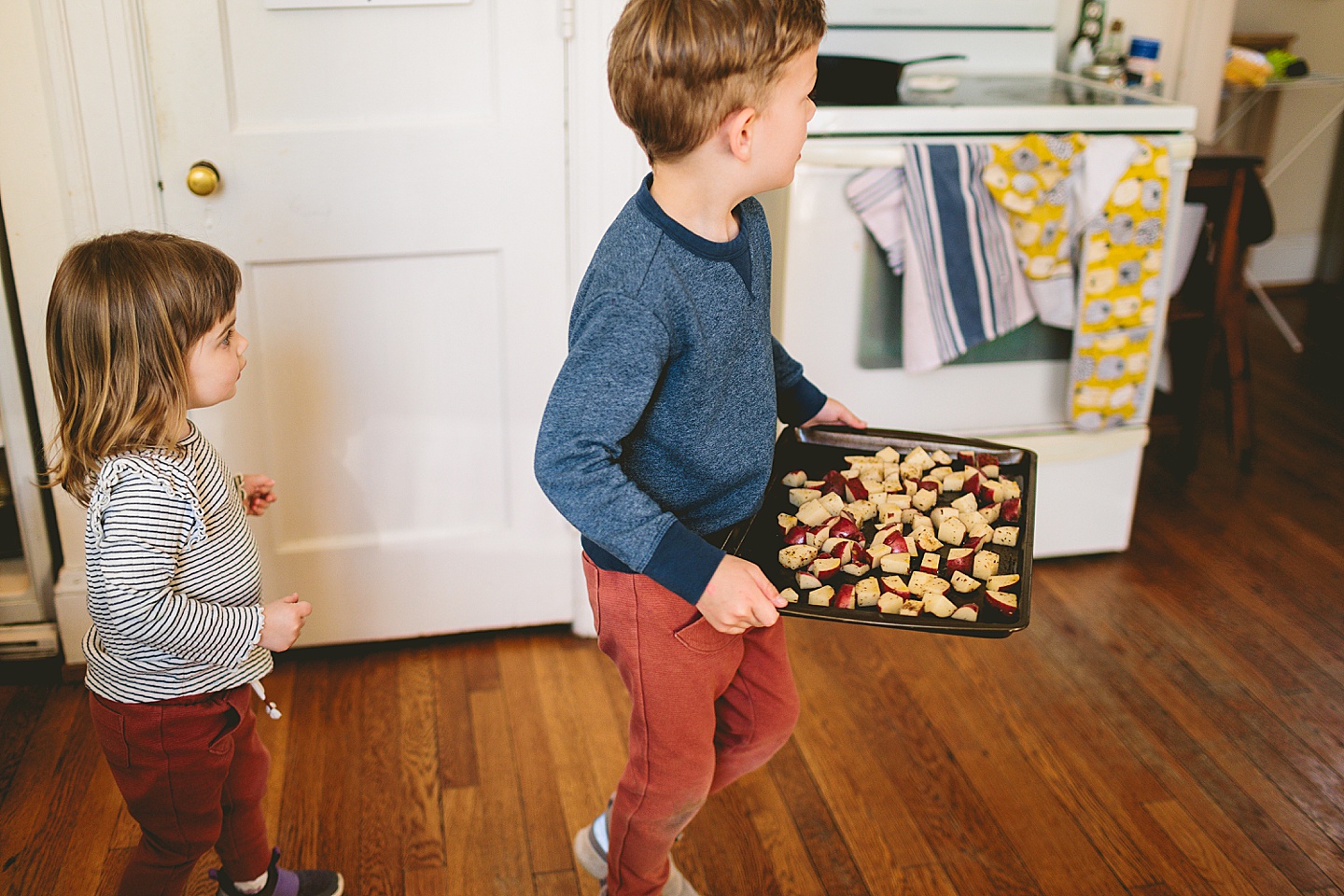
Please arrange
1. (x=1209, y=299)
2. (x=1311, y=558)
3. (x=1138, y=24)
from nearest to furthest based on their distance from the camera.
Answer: (x=1311, y=558)
(x=1209, y=299)
(x=1138, y=24)

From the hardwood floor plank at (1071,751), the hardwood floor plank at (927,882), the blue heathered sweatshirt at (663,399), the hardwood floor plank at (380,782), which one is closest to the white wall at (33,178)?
the hardwood floor plank at (380,782)

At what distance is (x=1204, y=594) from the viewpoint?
238 cm

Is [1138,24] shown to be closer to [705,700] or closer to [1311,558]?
[1311,558]

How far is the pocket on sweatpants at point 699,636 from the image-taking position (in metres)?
1.27

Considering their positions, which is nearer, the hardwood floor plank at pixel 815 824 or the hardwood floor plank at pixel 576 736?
the hardwood floor plank at pixel 815 824

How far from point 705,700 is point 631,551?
29 cm

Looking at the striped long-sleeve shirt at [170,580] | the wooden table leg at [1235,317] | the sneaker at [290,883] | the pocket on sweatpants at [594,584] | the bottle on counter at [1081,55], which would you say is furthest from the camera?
the bottle on counter at [1081,55]

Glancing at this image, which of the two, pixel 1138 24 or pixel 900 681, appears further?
pixel 1138 24

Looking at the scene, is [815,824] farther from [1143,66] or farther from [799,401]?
[1143,66]

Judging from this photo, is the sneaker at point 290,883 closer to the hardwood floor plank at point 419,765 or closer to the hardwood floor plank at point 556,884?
the hardwood floor plank at point 419,765

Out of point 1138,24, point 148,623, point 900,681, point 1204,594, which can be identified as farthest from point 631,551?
point 1138,24

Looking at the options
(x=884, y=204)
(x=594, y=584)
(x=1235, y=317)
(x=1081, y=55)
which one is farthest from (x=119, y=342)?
(x=1235, y=317)

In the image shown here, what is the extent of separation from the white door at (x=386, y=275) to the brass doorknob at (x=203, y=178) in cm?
2

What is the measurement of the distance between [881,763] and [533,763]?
0.55 meters
